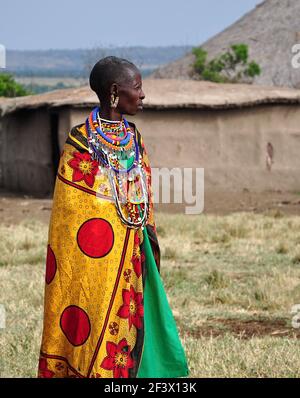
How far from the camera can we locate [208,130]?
54.6 ft

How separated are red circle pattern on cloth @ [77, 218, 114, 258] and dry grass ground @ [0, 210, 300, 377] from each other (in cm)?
136

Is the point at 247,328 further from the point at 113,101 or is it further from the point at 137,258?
the point at 113,101

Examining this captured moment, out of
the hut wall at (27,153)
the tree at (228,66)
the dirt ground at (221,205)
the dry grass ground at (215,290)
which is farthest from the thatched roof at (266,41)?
the dry grass ground at (215,290)

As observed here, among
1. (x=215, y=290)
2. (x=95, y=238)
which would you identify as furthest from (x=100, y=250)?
(x=215, y=290)

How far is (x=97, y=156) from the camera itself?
4816 millimetres

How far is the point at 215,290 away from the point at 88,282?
3.83m

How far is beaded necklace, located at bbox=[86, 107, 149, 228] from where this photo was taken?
15.8 feet

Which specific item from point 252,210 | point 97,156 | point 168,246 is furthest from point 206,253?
point 97,156

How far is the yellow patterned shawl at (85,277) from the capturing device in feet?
15.7

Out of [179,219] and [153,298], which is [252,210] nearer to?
[179,219]

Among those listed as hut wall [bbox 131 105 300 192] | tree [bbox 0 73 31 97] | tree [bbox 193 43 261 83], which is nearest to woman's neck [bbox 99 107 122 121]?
hut wall [bbox 131 105 300 192]
